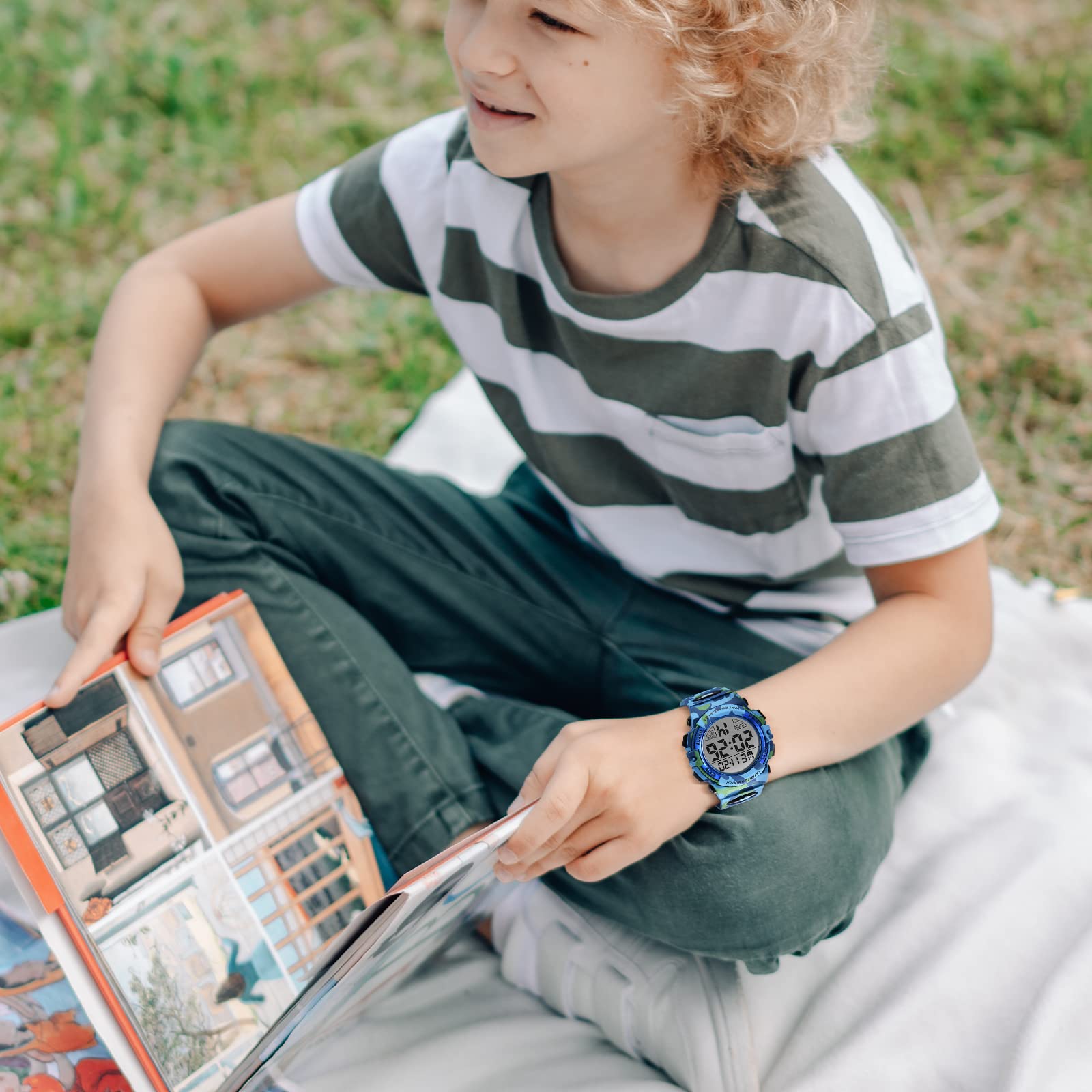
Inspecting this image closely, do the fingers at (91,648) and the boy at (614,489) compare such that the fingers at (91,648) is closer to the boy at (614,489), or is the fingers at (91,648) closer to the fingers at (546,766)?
the boy at (614,489)

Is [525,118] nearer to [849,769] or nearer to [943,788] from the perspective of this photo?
[849,769]

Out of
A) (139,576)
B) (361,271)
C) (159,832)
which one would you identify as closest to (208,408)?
(361,271)

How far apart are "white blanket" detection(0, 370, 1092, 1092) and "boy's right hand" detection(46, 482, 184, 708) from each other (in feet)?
0.65

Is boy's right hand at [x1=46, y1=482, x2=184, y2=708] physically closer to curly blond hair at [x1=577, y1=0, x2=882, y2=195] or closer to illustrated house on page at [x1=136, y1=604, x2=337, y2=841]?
illustrated house on page at [x1=136, y1=604, x2=337, y2=841]

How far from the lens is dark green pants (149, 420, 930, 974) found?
903 millimetres

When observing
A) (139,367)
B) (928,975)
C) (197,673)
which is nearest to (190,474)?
(139,367)

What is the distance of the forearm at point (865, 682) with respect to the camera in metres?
0.89

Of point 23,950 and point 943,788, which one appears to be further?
point 943,788

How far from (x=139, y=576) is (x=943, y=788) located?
0.74 metres

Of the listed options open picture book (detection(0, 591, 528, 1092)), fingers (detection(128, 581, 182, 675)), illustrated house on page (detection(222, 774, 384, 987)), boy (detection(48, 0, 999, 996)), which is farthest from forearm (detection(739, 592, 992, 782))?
fingers (detection(128, 581, 182, 675))

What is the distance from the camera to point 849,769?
964mm

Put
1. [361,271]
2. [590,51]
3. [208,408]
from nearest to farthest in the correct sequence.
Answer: [590,51]
[361,271]
[208,408]

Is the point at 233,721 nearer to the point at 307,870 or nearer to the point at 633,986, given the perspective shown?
the point at 307,870

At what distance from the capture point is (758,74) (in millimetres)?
838
